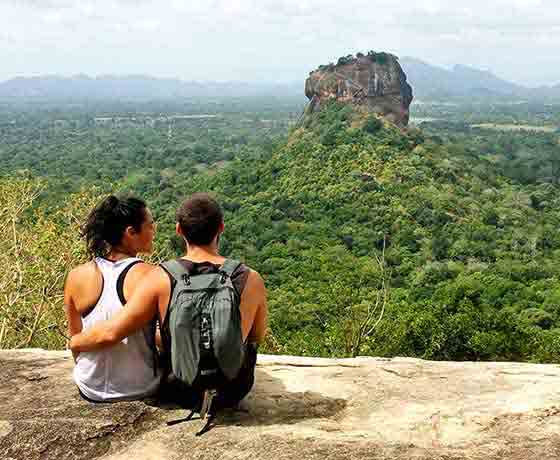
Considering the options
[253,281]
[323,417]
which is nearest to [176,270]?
[253,281]

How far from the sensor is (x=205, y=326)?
3.49 m

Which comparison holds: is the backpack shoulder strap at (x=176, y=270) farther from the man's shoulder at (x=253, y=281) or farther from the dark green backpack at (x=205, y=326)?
the man's shoulder at (x=253, y=281)

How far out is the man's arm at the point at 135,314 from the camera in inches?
144

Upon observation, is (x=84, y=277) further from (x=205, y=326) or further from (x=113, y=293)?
(x=205, y=326)

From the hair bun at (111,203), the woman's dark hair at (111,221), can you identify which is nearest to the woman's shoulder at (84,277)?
the woman's dark hair at (111,221)

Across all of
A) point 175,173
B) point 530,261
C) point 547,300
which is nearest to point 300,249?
point 530,261

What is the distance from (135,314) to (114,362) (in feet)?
1.56

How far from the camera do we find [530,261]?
118ft

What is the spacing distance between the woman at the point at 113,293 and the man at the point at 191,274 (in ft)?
0.43

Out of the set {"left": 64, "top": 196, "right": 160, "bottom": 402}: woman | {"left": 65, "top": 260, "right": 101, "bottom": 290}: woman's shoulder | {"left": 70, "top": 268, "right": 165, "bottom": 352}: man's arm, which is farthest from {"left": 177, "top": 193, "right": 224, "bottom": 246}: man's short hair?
{"left": 65, "top": 260, "right": 101, "bottom": 290}: woman's shoulder

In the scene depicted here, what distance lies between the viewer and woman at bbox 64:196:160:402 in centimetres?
386

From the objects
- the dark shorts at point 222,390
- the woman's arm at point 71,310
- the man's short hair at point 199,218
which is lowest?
the dark shorts at point 222,390

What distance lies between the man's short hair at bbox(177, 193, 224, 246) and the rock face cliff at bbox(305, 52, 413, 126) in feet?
189

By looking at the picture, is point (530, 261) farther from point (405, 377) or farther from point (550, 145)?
point (550, 145)
